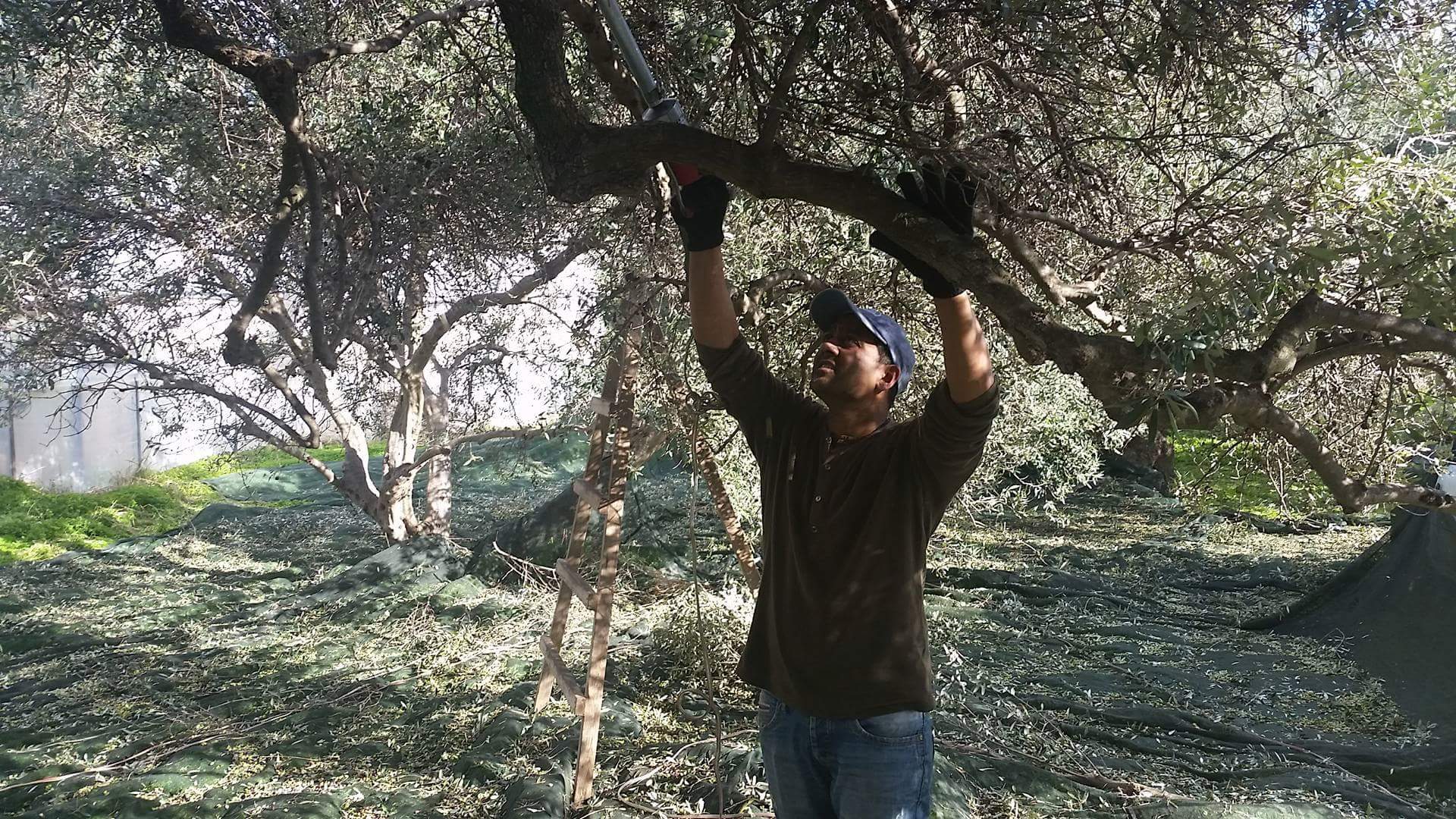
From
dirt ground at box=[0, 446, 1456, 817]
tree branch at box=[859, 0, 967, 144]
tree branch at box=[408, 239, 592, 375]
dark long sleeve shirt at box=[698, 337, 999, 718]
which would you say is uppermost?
tree branch at box=[408, 239, 592, 375]

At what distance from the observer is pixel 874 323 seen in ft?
7.79

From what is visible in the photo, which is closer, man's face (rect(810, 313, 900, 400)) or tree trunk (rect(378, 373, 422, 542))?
man's face (rect(810, 313, 900, 400))

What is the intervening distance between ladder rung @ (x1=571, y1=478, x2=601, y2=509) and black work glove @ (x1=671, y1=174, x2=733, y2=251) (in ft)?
6.74

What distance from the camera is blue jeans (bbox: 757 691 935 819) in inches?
81.9

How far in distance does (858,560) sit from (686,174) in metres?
1.02

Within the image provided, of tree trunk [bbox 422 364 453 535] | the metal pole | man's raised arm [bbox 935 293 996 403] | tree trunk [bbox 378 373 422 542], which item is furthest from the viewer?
tree trunk [bbox 422 364 453 535]

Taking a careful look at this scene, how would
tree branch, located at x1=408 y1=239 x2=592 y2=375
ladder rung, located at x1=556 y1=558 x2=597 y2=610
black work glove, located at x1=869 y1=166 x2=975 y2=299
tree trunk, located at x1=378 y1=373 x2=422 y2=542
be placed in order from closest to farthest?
1. black work glove, located at x1=869 y1=166 x2=975 y2=299
2. ladder rung, located at x1=556 y1=558 x2=597 y2=610
3. tree branch, located at x1=408 y1=239 x2=592 y2=375
4. tree trunk, located at x1=378 y1=373 x2=422 y2=542

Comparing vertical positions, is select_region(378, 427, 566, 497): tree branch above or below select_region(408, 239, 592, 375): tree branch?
below

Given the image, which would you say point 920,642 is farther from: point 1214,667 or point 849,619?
point 1214,667

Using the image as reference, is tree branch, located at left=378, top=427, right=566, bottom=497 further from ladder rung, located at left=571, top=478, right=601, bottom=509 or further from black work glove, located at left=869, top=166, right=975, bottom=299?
black work glove, located at left=869, top=166, right=975, bottom=299

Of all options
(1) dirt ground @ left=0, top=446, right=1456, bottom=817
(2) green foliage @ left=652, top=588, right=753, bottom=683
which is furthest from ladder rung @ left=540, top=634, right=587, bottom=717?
(2) green foliage @ left=652, top=588, right=753, bottom=683

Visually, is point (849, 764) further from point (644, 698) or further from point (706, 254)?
point (644, 698)

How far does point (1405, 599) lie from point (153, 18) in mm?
8807

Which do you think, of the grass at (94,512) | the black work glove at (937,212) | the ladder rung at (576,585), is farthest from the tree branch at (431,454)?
the black work glove at (937,212)
